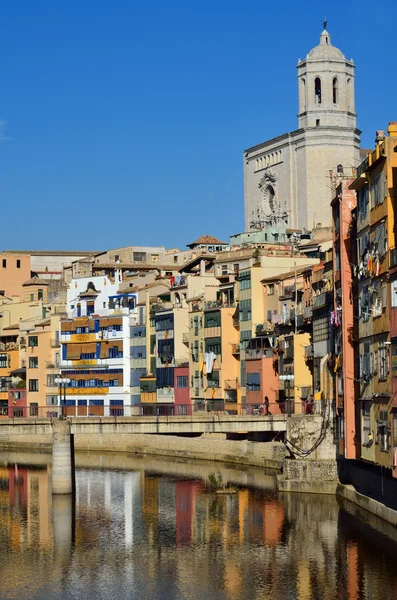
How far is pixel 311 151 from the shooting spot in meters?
146

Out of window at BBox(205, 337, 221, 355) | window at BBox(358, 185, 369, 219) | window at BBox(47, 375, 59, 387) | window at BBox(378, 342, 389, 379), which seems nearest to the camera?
window at BBox(378, 342, 389, 379)

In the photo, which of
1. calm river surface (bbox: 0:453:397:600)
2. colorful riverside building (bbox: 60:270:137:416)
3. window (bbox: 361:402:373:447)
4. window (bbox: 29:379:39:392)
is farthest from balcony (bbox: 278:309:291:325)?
window (bbox: 29:379:39:392)

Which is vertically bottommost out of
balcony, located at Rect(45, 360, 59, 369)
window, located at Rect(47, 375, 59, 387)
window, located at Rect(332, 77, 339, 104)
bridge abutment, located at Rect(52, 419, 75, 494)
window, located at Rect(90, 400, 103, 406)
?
bridge abutment, located at Rect(52, 419, 75, 494)

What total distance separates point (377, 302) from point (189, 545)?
1331 centimetres

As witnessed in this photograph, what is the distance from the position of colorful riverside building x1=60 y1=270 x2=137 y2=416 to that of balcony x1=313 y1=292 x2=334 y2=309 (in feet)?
109

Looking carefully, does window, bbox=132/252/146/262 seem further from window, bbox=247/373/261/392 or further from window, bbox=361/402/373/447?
window, bbox=361/402/373/447

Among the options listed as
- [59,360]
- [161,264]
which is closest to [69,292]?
[59,360]

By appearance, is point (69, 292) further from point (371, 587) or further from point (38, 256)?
point (371, 587)


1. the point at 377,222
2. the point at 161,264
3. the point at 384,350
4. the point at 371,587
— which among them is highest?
the point at 161,264

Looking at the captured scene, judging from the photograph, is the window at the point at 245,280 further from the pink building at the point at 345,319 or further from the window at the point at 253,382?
the pink building at the point at 345,319

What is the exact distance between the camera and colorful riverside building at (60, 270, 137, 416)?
356 feet

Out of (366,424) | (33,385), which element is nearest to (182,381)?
(33,385)

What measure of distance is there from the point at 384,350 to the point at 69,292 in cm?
7055

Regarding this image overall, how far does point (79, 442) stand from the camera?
319 feet
